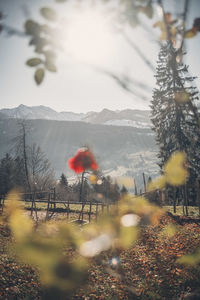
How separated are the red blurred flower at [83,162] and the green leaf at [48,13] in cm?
61

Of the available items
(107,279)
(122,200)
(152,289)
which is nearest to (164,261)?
(152,289)

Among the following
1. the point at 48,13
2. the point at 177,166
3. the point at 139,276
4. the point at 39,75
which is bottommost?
the point at 139,276

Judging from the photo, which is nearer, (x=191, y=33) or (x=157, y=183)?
(x=191, y=33)

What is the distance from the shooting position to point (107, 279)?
603cm

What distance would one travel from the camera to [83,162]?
96 centimetres

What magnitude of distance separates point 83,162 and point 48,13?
682 millimetres

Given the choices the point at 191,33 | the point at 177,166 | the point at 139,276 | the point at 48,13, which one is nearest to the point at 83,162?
the point at 177,166

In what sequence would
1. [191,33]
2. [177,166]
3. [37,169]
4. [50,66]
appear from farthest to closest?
1. [37,169]
2. [191,33]
3. [50,66]
4. [177,166]

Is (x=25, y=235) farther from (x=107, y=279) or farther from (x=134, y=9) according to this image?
Answer: (x=107, y=279)

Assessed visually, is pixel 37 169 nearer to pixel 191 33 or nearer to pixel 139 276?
pixel 139 276

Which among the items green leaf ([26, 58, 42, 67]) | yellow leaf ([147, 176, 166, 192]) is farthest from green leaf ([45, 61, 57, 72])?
yellow leaf ([147, 176, 166, 192])

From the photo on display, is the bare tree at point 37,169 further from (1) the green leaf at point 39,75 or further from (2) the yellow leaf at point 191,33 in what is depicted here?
(2) the yellow leaf at point 191,33

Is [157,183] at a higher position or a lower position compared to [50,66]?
lower

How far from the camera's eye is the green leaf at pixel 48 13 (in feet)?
2.70
